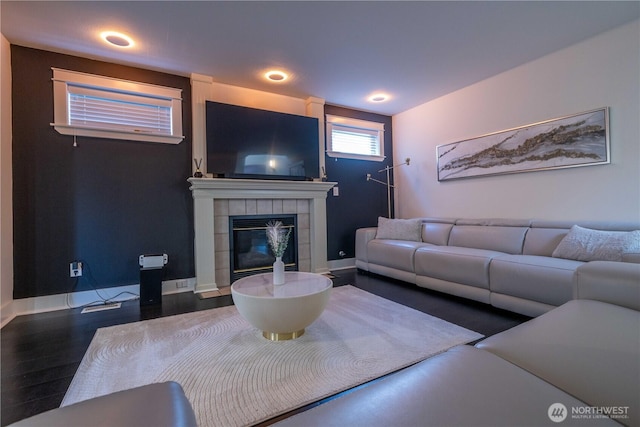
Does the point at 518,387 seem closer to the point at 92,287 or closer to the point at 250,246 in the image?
the point at 250,246

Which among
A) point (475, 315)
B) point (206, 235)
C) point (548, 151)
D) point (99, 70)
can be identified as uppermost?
point (99, 70)

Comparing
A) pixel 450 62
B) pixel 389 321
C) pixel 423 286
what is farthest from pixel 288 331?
pixel 450 62

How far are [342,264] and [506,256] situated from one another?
233 centimetres

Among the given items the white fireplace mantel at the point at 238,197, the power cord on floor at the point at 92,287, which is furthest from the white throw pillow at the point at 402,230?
the power cord on floor at the point at 92,287

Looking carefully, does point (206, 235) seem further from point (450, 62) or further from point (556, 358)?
point (450, 62)

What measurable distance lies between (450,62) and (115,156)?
3.82 m

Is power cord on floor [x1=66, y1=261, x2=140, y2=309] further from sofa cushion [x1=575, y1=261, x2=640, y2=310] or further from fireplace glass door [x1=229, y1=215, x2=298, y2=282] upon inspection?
sofa cushion [x1=575, y1=261, x2=640, y2=310]

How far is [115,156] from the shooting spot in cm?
303

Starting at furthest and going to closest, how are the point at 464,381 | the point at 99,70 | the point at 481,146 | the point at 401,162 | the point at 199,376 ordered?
1. the point at 401,162
2. the point at 481,146
3. the point at 99,70
4. the point at 199,376
5. the point at 464,381

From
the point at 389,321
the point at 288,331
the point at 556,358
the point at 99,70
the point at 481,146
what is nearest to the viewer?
the point at 556,358

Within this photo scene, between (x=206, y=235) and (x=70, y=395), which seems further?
(x=206, y=235)

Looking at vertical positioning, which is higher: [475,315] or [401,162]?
[401,162]

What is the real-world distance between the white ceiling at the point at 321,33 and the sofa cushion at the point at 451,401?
2.50 metres

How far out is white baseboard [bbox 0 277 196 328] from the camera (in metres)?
2.57
